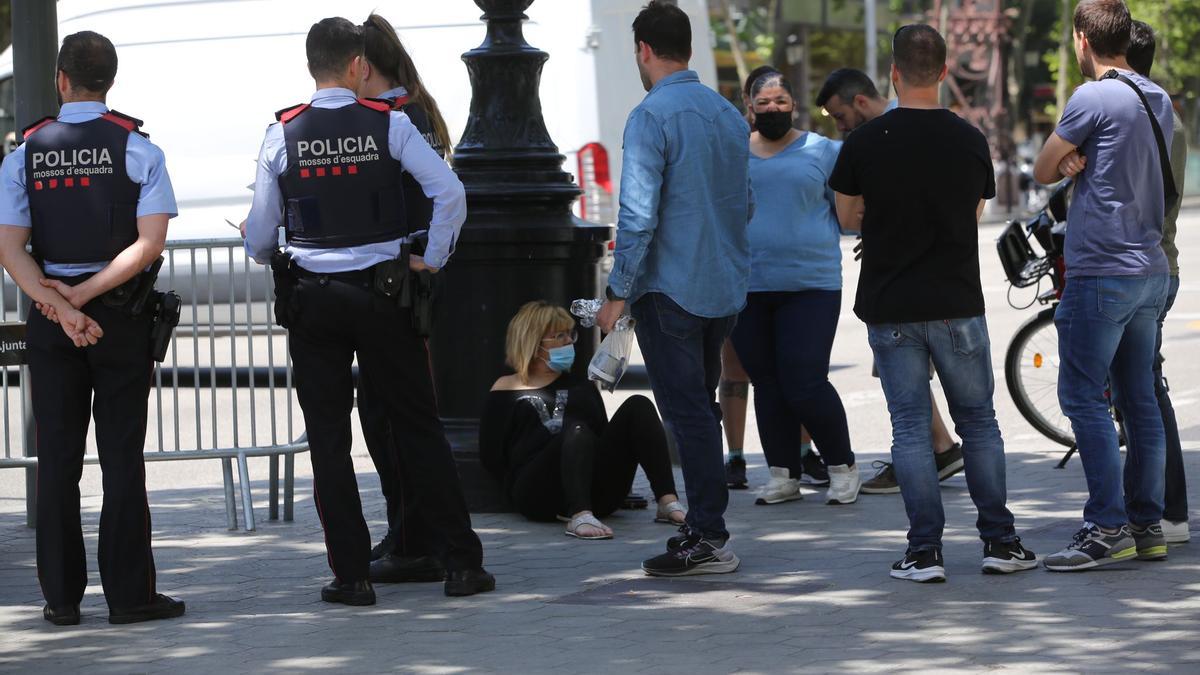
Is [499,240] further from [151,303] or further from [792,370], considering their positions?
[151,303]

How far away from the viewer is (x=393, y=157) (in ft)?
18.2

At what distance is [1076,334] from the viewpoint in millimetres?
5922

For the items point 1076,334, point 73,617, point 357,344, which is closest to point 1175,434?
point 1076,334

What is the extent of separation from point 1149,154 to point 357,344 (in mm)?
2552

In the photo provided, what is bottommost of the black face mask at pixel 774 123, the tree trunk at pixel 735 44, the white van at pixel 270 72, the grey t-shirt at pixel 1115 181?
the grey t-shirt at pixel 1115 181

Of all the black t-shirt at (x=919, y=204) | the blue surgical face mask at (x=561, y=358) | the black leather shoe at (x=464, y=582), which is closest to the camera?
the black t-shirt at (x=919, y=204)

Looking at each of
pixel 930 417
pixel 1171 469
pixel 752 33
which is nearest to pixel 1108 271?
pixel 930 417

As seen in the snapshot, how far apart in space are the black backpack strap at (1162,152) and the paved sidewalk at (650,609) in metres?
1.18

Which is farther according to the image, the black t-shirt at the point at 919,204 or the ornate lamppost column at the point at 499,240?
the ornate lamppost column at the point at 499,240

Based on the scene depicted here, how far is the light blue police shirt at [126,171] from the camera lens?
5.45m

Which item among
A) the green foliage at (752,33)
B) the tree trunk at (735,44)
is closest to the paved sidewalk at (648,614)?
the tree trunk at (735,44)

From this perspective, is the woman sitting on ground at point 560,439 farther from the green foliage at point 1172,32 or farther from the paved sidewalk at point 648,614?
the green foliage at point 1172,32

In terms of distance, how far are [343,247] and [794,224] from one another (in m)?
2.48

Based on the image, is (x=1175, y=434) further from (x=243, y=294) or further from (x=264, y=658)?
(x=243, y=294)
